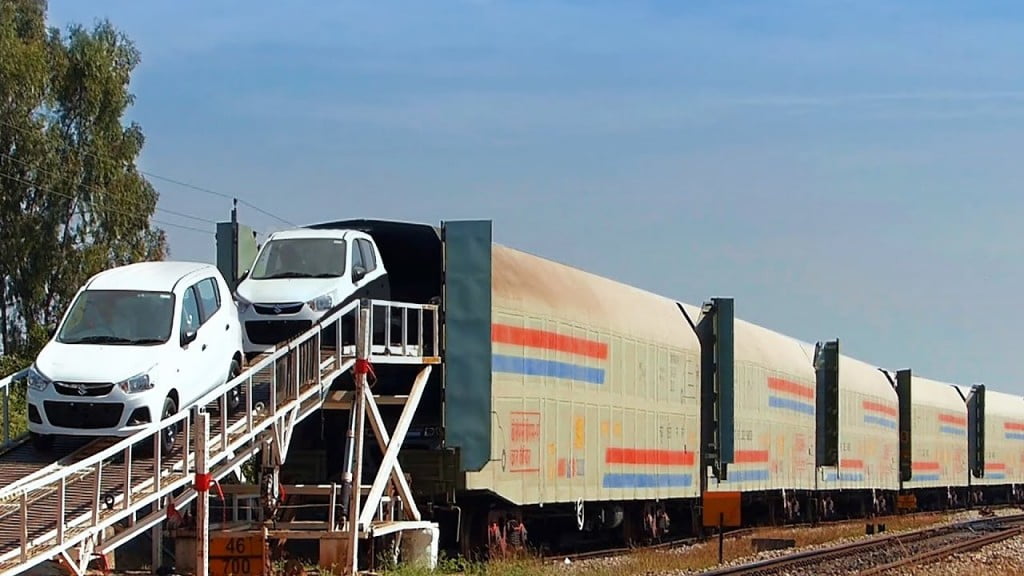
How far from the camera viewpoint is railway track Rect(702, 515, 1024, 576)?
66.6 feet

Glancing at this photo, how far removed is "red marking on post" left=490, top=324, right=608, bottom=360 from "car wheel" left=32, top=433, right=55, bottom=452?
5.59 meters

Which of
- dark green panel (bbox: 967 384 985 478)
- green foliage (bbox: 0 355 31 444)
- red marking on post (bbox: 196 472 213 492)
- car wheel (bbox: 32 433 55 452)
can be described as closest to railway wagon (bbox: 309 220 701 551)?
red marking on post (bbox: 196 472 213 492)

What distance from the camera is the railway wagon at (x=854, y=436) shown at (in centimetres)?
3534

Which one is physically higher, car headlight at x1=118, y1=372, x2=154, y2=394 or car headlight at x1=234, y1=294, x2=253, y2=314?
car headlight at x1=234, y1=294, x2=253, y2=314

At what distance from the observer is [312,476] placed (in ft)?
60.7

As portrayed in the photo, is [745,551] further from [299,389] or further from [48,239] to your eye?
[48,239]

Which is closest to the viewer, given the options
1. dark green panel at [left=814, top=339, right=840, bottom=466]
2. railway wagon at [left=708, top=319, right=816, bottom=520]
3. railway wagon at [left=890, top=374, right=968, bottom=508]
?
railway wagon at [left=708, top=319, right=816, bottom=520]

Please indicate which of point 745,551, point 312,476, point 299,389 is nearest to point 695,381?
point 745,551

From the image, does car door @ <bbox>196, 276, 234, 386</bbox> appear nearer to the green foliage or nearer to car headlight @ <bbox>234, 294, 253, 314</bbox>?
car headlight @ <bbox>234, 294, 253, 314</bbox>

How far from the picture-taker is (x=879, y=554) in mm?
23797

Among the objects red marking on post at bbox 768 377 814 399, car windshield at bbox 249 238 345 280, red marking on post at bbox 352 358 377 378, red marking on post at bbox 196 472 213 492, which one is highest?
car windshield at bbox 249 238 345 280

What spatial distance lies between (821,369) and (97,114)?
76.8 ft

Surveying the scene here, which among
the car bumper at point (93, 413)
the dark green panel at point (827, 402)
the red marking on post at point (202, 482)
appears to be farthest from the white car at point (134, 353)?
the dark green panel at point (827, 402)

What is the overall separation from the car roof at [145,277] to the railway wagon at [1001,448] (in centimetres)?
4193
